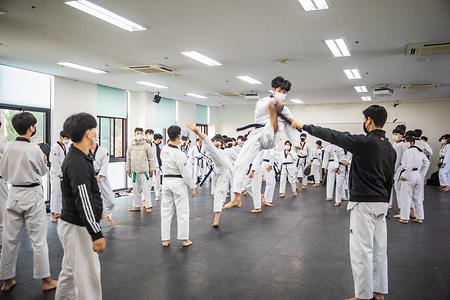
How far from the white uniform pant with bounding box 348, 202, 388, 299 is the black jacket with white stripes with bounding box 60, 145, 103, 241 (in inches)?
82.9

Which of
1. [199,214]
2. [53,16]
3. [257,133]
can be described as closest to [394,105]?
[199,214]

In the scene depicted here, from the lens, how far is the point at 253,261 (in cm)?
430

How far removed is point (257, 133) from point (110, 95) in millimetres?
7970

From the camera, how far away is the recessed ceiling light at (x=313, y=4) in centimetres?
417

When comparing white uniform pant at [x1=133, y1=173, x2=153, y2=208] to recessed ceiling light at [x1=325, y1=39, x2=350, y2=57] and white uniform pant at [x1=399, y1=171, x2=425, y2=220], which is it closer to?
recessed ceiling light at [x1=325, y1=39, x2=350, y2=57]

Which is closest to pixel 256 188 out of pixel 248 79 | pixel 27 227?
pixel 248 79

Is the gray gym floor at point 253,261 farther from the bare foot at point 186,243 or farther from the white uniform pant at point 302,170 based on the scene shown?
the white uniform pant at point 302,170

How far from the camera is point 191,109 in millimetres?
15273

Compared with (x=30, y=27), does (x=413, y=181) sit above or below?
below

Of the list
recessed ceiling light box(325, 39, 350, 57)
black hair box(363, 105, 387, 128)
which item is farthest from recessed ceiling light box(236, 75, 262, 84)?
black hair box(363, 105, 387, 128)

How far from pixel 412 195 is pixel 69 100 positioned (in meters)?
8.41

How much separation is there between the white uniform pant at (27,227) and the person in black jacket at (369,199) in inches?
99.8

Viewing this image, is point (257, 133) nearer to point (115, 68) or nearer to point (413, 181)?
point (413, 181)

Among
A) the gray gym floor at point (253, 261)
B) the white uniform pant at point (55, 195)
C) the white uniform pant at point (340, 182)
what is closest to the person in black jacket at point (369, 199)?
the gray gym floor at point (253, 261)
